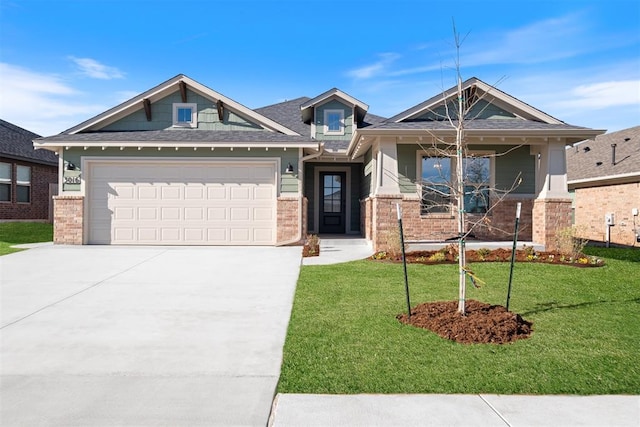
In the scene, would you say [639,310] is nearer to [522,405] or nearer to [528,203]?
[522,405]

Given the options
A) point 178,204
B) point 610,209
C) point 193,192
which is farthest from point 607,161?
point 178,204

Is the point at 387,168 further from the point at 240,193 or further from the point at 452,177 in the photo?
the point at 240,193

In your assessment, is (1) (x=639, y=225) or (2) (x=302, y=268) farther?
(1) (x=639, y=225)

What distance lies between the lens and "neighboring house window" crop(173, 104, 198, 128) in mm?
14633

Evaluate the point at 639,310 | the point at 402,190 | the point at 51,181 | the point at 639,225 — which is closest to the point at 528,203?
the point at 402,190

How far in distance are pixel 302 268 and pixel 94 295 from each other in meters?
4.23

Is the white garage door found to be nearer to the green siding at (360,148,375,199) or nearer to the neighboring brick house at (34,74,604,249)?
the neighboring brick house at (34,74,604,249)

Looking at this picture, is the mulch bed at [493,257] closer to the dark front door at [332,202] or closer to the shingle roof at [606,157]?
the dark front door at [332,202]

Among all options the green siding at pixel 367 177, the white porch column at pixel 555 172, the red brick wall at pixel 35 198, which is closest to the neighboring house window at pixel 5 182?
the red brick wall at pixel 35 198

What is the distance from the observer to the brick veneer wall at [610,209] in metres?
16.6

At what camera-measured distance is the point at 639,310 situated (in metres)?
6.20

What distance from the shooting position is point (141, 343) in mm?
4898

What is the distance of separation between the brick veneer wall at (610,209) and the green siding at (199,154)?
10715 mm

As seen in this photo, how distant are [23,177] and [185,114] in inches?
446
